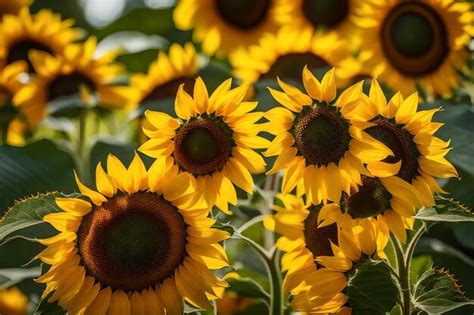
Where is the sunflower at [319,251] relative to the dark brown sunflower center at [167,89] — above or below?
above

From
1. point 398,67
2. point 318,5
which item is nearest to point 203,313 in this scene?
point 398,67

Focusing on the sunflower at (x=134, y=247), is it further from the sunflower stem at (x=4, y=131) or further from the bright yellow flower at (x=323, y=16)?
the bright yellow flower at (x=323, y=16)

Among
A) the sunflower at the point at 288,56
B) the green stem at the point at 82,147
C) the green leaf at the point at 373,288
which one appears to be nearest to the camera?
the green leaf at the point at 373,288

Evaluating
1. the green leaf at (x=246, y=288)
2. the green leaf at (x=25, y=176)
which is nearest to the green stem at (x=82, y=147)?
the green leaf at (x=25, y=176)

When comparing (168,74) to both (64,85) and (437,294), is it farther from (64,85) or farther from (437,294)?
(437,294)

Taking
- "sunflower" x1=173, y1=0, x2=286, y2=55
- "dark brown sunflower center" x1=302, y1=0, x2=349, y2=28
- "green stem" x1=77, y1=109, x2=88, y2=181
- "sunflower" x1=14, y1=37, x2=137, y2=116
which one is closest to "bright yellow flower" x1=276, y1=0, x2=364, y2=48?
"dark brown sunflower center" x1=302, y1=0, x2=349, y2=28

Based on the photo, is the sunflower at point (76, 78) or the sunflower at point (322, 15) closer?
the sunflower at point (76, 78)

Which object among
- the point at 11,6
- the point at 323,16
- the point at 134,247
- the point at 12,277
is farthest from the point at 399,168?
the point at 11,6
